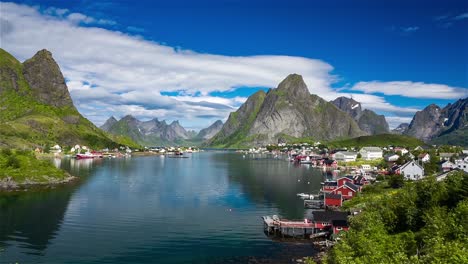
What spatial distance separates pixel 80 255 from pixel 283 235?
29447mm

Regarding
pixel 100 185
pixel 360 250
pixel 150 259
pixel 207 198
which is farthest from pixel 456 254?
pixel 100 185

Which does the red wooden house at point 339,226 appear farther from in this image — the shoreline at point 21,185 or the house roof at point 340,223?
the shoreline at point 21,185

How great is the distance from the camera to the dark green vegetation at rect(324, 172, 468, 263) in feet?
98.9

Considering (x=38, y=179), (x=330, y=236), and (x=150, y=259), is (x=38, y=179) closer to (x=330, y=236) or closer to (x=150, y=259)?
(x=150, y=259)

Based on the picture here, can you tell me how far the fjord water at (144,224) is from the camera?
5112cm

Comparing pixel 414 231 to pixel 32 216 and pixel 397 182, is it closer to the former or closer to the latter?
pixel 397 182

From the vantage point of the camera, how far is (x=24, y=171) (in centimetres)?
11088

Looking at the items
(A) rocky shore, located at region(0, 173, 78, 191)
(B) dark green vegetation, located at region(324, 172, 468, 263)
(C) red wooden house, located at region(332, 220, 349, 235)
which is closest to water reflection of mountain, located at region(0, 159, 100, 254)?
(A) rocky shore, located at region(0, 173, 78, 191)

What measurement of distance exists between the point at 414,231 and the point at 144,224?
41313mm

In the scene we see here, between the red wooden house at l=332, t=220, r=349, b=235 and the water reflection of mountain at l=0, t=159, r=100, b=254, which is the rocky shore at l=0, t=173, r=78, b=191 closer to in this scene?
the water reflection of mountain at l=0, t=159, r=100, b=254

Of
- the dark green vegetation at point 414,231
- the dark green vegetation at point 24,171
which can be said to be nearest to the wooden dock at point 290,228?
the dark green vegetation at point 414,231

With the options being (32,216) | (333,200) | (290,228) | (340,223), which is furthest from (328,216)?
(32,216)

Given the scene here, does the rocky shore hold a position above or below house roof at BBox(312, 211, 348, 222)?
above

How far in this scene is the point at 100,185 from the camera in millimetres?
112812
